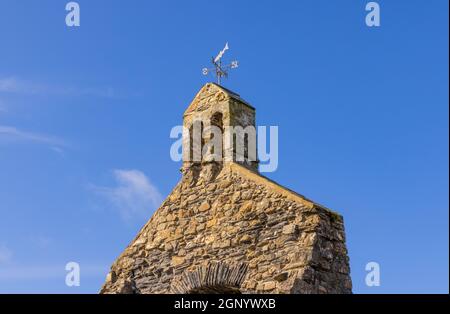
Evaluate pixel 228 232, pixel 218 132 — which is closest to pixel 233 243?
pixel 228 232

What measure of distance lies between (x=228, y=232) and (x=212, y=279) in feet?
2.83

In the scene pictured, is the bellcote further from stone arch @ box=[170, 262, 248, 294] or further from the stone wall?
stone arch @ box=[170, 262, 248, 294]

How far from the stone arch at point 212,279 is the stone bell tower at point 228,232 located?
0.06ft

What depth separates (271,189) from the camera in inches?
464

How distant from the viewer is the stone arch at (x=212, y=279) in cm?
1148

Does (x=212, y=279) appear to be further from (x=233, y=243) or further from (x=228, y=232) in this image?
(x=228, y=232)

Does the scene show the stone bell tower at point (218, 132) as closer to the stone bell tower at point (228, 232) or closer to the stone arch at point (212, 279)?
the stone bell tower at point (228, 232)

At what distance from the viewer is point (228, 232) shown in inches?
470

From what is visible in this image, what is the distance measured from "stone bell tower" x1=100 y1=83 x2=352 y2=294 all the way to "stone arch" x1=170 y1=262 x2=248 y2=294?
2cm

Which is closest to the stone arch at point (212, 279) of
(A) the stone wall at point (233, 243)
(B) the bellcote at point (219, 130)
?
(A) the stone wall at point (233, 243)

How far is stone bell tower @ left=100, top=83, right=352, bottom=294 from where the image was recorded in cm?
1100
